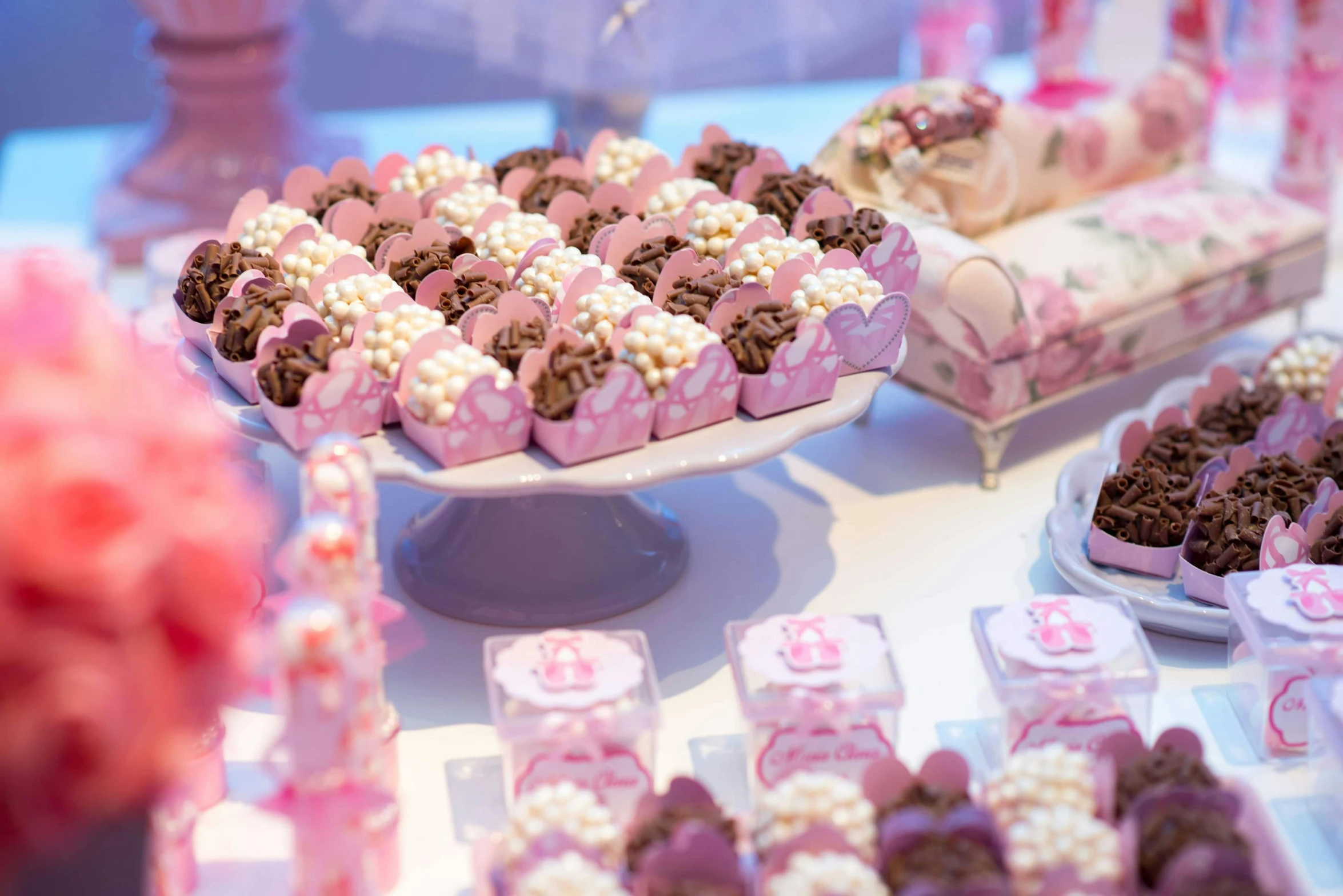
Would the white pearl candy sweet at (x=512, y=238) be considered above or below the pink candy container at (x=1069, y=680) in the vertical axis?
above

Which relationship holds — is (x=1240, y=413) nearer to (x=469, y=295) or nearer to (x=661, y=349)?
(x=661, y=349)

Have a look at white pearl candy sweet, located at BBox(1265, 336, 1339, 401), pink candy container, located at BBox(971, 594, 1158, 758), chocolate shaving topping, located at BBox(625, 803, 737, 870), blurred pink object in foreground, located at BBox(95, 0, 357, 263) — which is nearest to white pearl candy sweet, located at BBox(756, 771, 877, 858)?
chocolate shaving topping, located at BBox(625, 803, 737, 870)

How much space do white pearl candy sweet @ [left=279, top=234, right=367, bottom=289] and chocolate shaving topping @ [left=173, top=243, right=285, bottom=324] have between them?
0.02m

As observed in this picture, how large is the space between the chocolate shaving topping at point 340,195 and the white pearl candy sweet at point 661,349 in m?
0.64

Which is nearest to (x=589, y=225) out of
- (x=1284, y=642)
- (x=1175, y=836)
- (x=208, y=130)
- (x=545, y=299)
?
Result: (x=545, y=299)

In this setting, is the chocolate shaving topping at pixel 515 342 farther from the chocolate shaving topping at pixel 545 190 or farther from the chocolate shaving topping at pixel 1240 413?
the chocolate shaving topping at pixel 1240 413

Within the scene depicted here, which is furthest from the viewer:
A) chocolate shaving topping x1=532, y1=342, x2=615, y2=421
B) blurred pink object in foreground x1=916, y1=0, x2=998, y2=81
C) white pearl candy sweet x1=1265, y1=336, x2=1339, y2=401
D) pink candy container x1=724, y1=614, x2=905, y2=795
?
blurred pink object in foreground x1=916, y1=0, x2=998, y2=81

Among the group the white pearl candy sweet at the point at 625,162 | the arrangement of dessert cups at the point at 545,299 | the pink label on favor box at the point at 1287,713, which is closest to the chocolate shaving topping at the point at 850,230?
the arrangement of dessert cups at the point at 545,299

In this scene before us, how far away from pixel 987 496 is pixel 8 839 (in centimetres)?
183

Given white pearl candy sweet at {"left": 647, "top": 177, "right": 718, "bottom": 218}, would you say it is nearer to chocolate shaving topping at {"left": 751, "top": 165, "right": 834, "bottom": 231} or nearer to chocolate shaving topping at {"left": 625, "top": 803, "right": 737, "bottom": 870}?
chocolate shaving topping at {"left": 751, "top": 165, "right": 834, "bottom": 231}

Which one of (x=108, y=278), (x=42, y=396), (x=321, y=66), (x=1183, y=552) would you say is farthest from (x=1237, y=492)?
(x=321, y=66)

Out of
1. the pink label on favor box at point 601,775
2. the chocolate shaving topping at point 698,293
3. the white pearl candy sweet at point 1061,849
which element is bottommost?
the pink label on favor box at point 601,775

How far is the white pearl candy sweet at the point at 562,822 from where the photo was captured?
153cm

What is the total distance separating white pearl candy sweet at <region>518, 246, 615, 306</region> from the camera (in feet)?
6.69
